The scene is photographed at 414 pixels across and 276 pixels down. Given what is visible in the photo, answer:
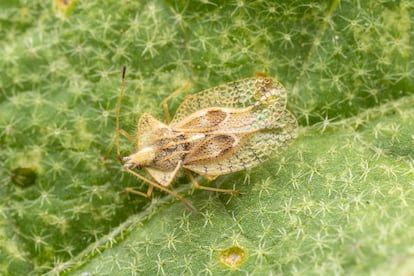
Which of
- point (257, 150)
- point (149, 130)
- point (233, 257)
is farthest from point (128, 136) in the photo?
point (233, 257)

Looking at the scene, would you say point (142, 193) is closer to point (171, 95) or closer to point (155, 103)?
point (155, 103)

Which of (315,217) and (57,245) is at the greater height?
(315,217)

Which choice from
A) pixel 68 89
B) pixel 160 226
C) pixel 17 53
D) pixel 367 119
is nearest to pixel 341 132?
pixel 367 119

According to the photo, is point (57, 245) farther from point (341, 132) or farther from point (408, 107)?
point (408, 107)

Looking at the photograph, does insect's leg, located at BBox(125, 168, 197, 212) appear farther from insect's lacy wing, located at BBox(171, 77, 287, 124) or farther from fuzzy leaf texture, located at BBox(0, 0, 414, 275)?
insect's lacy wing, located at BBox(171, 77, 287, 124)

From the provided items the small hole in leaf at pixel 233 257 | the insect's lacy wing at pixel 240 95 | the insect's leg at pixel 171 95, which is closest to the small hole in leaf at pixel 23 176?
the insect's leg at pixel 171 95

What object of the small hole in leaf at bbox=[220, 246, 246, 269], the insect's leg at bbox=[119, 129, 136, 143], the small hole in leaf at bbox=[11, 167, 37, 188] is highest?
the insect's leg at bbox=[119, 129, 136, 143]

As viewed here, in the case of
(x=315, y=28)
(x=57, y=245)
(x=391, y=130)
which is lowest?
(x=57, y=245)

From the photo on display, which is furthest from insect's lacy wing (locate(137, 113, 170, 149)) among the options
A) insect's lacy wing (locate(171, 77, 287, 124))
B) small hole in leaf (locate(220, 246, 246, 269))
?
small hole in leaf (locate(220, 246, 246, 269))
